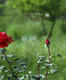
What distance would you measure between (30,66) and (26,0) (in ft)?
13.0

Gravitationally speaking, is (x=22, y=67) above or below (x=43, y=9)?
below

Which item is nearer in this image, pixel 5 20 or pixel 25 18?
pixel 5 20

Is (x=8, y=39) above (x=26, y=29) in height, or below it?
above

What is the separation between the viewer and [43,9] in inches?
203

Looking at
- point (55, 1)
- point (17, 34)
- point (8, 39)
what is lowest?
point (17, 34)

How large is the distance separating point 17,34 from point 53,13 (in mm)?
1429

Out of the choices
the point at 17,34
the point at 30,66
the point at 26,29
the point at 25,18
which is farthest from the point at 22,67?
the point at 25,18

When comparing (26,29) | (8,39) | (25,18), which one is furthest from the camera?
(25,18)

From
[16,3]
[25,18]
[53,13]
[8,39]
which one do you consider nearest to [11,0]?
[16,3]

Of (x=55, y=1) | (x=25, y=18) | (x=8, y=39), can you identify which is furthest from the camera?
(x=25, y=18)

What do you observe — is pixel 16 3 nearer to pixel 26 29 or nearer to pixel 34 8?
pixel 34 8

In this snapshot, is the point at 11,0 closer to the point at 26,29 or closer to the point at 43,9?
the point at 43,9

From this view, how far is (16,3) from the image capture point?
535cm

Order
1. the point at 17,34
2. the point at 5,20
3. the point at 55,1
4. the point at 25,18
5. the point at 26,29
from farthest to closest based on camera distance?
the point at 25,18, the point at 5,20, the point at 26,29, the point at 17,34, the point at 55,1
